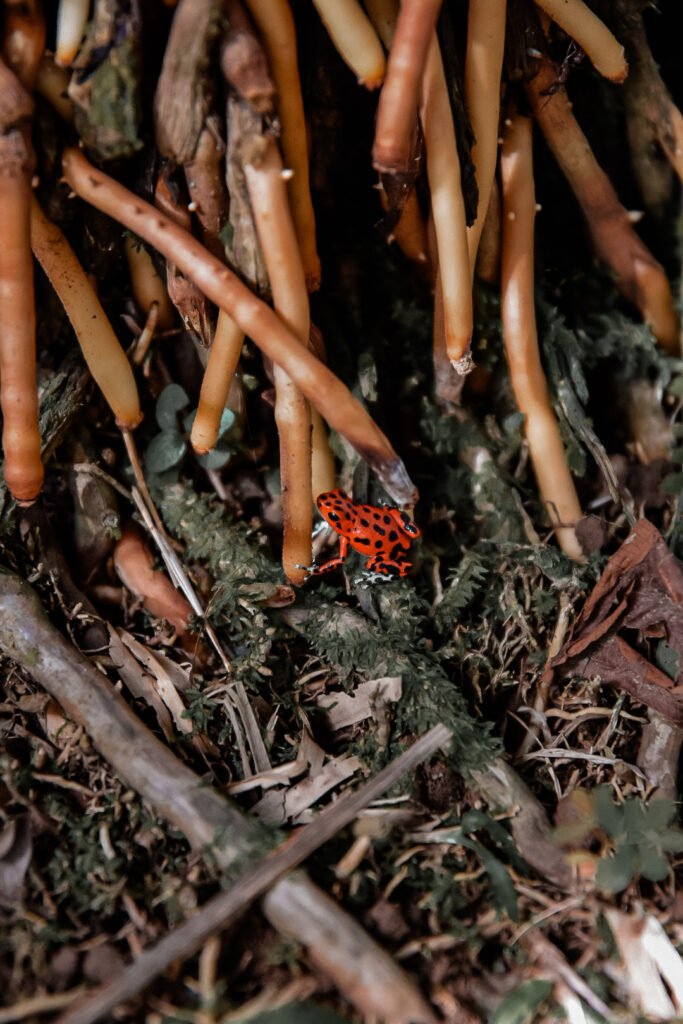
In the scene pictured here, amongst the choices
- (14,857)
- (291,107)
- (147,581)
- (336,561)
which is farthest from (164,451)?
(14,857)

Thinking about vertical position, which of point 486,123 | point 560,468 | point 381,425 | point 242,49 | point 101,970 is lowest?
point 560,468

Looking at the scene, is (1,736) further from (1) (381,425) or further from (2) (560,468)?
(2) (560,468)

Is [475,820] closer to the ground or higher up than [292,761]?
closer to the ground

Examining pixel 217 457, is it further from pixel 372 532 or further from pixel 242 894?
pixel 242 894

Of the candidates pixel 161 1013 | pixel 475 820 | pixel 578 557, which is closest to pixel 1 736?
pixel 161 1013

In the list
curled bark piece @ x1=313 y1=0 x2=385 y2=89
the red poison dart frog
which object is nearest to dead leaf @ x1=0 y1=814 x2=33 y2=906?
the red poison dart frog

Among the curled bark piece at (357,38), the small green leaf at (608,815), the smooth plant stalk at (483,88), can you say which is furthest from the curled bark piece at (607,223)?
the small green leaf at (608,815)
